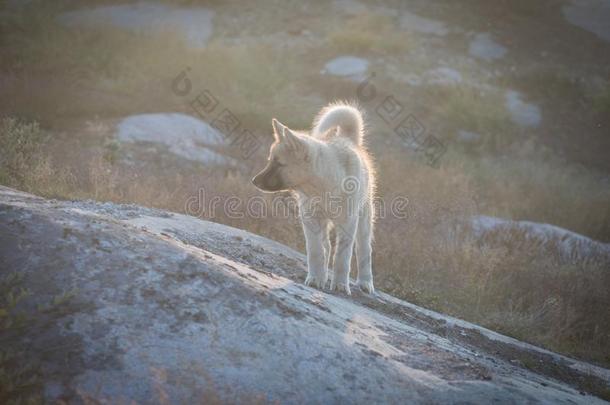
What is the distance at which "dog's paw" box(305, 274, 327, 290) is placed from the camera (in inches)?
198

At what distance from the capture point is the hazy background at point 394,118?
7113 millimetres

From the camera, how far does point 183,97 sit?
12.6 meters

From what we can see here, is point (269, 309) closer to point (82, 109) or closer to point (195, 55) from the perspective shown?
point (82, 109)

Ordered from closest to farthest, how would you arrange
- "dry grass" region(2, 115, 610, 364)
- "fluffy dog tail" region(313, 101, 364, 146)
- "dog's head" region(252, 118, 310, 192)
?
"dog's head" region(252, 118, 310, 192) < "fluffy dog tail" region(313, 101, 364, 146) < "dry grass" region(2, 115, 610, 364)

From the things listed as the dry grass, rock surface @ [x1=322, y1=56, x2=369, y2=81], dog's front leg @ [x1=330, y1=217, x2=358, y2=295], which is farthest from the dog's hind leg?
rock surface @ [x1=322, y1=56, x2=369, y2=81]

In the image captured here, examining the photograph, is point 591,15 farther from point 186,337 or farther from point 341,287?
point 186,337

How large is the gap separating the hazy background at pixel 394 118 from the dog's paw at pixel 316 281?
1.70 metres

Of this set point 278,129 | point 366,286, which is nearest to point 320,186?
point 278,129

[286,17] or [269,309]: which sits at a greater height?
[286,17]

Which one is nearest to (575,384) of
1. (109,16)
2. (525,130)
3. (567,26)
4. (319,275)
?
(319,275)

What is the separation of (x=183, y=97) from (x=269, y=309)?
10.3m

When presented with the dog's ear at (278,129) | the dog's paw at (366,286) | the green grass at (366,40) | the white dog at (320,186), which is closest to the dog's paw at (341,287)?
the white dog at (320,186)

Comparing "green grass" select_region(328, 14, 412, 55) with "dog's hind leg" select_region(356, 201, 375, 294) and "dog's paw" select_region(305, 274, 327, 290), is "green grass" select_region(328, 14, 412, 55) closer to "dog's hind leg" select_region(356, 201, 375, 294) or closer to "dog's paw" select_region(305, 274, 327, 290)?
"dog's hind leg" select_region(356, 201, 375, 294)

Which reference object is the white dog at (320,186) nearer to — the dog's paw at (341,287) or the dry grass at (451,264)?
the dog's paw at (341,287)
